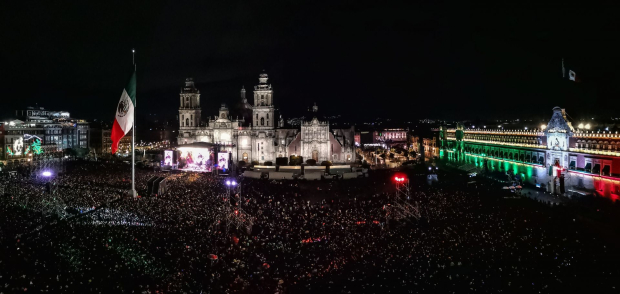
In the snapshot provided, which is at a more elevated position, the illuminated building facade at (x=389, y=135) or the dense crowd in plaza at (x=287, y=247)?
the illuminated building facade at (x=389, y=135)

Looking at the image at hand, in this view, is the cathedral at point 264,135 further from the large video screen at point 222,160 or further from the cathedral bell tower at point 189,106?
the large video screen at point 222,160

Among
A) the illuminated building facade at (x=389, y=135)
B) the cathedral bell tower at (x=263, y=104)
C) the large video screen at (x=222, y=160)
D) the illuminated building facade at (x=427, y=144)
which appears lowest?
the large video screen at (x=222, y=160)

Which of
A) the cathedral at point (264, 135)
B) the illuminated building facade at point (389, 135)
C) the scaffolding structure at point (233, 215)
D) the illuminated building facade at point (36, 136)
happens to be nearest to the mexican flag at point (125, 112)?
the scaffolding structure at point (233, 215)

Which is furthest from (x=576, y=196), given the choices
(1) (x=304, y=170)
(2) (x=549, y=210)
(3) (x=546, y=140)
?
(1) (x=304, y=170)

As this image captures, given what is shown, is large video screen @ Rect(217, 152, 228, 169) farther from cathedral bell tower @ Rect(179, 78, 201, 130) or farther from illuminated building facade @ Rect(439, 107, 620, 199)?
illuminated building facade @ Rect(439, 107, 620, 199)

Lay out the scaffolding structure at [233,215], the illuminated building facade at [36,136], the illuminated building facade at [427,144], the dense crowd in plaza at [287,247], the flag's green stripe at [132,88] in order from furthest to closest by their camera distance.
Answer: the illuminated building facade at [427,144]
the illuminated building facade at [36,136]
the flag's green stripe at [132,88]
the scaffolding structure at [233,215]
the dense crowd in plaza at [287,247]

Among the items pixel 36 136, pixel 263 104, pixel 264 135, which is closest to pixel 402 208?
pixel 264 135
